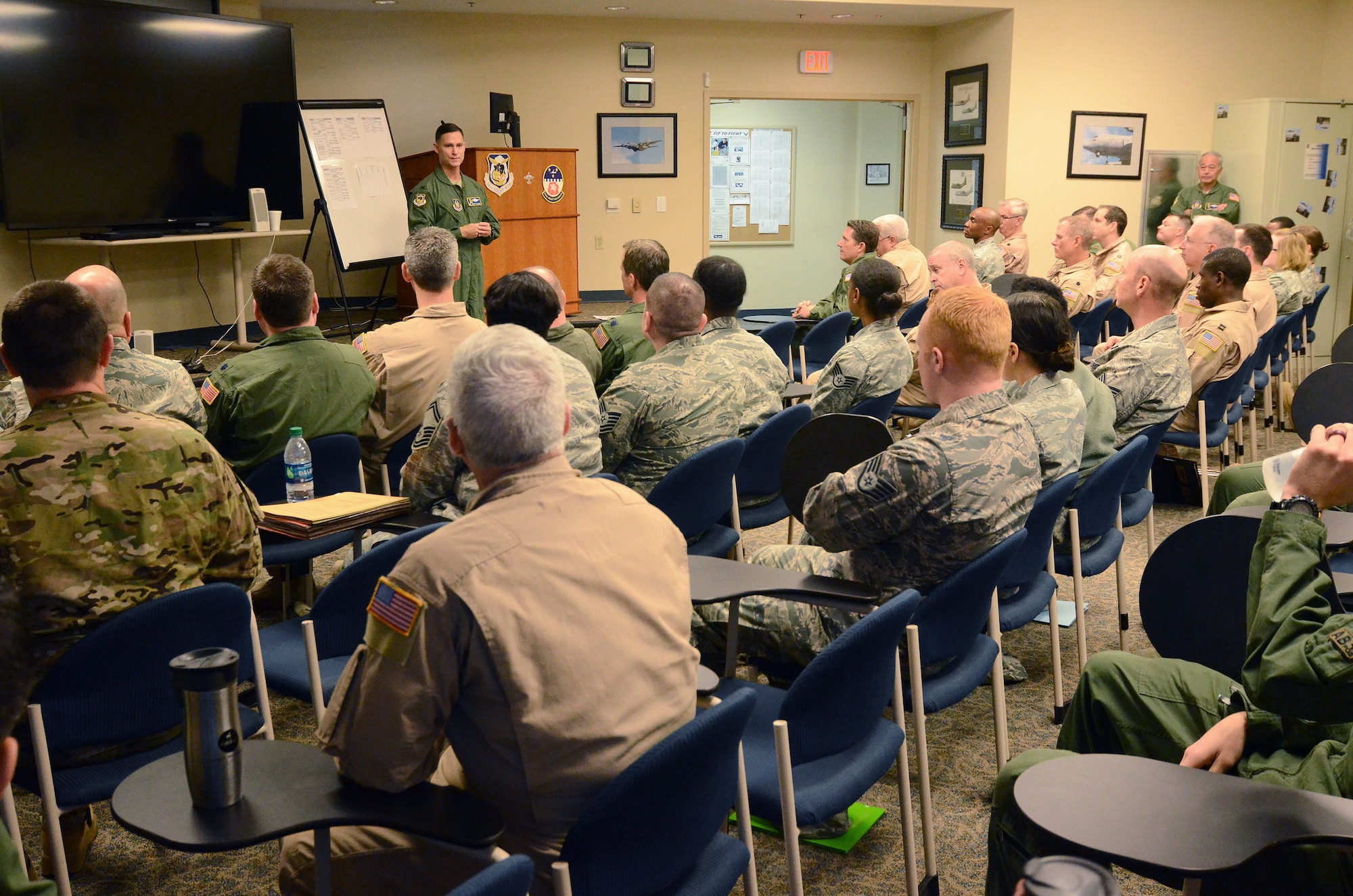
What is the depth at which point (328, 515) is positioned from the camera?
108 inches

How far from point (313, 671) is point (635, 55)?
31.0 ft

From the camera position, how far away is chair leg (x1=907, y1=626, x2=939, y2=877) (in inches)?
85.0

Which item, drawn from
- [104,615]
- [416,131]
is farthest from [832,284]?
[104,615]

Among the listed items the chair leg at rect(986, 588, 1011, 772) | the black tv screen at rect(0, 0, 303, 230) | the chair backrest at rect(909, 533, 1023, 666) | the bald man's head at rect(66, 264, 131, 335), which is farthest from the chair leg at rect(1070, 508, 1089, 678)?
the black tv screen at rect(0, 0, 303, 230)

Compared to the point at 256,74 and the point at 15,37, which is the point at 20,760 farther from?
the point at 256,74

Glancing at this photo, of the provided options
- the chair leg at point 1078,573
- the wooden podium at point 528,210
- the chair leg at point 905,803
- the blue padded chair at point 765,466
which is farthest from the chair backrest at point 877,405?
the wooden podium at point 528,210

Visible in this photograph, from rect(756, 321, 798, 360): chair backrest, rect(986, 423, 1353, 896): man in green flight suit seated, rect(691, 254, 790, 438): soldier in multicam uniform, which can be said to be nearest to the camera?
rect(986, 423, 1353, 896): man in green flight suit seated

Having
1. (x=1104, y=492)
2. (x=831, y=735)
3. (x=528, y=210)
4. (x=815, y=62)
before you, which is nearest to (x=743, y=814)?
(x=831, y=735)

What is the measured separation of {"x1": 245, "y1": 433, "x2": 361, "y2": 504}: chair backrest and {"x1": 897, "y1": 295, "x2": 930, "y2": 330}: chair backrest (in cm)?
420

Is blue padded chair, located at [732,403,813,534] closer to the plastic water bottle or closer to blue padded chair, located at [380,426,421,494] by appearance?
blue padded chair, located at [380,426,421,494]

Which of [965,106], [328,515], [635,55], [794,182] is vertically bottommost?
[328,515]

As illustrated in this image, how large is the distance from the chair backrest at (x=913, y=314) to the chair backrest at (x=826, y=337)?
575 mm

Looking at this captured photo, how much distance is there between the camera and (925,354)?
8.39 feet

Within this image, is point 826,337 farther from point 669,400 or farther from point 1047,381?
point 1047,381
